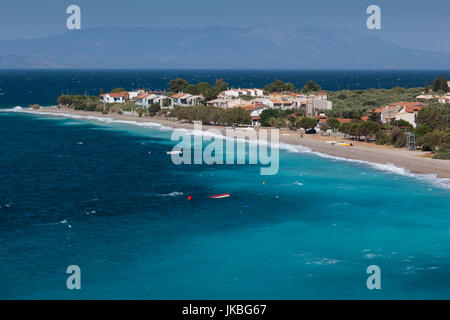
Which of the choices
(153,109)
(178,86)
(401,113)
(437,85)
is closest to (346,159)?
(401,113)

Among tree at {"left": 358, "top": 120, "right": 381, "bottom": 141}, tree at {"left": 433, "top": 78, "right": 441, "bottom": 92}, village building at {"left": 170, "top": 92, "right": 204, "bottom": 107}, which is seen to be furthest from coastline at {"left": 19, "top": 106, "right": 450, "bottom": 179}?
tree at {"left": 433, "top": 78, "right": 441, "bottom": 92}

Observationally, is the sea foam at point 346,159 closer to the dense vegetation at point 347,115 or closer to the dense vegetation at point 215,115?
the dense vegetation at point 215,115

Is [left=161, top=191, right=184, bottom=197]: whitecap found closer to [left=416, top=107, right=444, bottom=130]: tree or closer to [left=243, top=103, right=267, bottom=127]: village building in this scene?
[left=416, top=107, right=444, bottom=130]: tree

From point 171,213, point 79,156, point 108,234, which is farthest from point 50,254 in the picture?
point 79,156

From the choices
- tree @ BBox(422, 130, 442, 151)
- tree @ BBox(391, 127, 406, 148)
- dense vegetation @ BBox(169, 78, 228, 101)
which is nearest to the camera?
tree @ BBox(422, 130, 442, 151)

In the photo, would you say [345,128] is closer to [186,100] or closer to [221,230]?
[221,230]

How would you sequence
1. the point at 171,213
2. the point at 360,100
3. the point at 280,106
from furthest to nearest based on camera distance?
the point at 360,100 < the point at 280,106 < the point at 171,213
